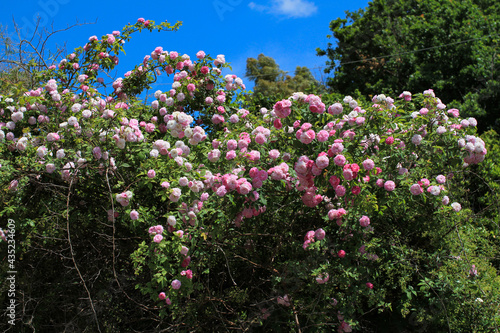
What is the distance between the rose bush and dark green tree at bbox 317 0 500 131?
26.1 feet

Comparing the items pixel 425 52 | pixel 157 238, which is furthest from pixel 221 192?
pixel 425 52

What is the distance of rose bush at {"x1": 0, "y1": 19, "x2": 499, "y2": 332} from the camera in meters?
2.81

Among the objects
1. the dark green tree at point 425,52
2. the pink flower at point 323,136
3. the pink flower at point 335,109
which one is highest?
the dark green tree at point 425,52

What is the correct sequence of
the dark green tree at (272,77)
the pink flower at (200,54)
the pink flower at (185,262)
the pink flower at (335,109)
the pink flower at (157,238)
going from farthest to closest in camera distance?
the dark green tree at (272,77) < the pink flower at (200,54) < the pink flower at (335,109) < the pink flower at (185,262) < the pink flower at (157,238)

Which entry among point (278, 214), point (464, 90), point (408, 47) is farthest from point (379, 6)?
point (278, 214)

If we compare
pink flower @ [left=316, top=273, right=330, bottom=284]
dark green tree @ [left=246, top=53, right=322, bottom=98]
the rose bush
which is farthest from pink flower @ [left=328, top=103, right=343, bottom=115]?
dark green tree @ [left=246, top=53, right=322, bottom=98]

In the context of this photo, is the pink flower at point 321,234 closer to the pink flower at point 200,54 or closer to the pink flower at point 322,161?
the pink flower at point 322,161

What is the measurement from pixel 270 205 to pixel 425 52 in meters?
11.3

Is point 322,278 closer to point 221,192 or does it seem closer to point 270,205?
point 270,205

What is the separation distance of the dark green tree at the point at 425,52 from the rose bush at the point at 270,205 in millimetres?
7968

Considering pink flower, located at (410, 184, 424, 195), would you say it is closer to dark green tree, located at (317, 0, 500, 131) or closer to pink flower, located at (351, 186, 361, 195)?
pink flower, located at (351, 186, 361, 195)

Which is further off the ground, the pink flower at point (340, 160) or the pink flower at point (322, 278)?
the pink flower at point (340, 160)

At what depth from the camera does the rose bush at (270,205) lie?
281cm

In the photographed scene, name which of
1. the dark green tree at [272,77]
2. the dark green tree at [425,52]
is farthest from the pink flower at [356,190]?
the dark green tree at [272,77]
